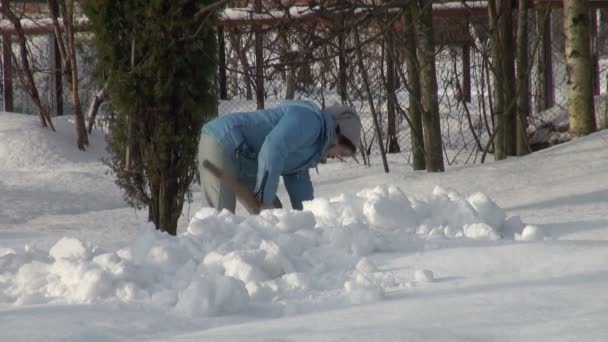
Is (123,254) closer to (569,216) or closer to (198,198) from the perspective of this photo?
(569,216)

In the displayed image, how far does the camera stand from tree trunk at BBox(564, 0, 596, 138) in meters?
7.66

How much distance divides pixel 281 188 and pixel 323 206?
4.21m

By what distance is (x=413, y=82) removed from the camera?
28.5 feet

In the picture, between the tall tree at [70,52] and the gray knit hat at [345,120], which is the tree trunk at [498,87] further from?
the tall tree at [70,52]

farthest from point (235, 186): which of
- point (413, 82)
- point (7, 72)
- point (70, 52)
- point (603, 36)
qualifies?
point (603, 36)

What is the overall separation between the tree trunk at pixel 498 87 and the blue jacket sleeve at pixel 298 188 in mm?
3649

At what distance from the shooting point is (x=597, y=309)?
9.48 feet

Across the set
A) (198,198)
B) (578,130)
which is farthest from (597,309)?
(198,198)

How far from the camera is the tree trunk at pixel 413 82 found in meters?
8.23

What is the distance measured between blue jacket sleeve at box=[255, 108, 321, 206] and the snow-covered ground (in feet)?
0.79

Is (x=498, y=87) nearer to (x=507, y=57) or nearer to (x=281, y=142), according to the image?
(x=507, y=57)

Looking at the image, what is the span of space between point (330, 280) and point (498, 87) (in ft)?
18.8

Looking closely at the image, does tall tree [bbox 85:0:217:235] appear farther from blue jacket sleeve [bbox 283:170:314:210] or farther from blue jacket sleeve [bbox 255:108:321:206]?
blue jacket sleeve [bbox 255:108:321:206]

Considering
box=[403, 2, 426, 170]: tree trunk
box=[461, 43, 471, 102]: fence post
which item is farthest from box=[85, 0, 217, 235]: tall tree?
box=[461, 43, 471, 102]: fence post
